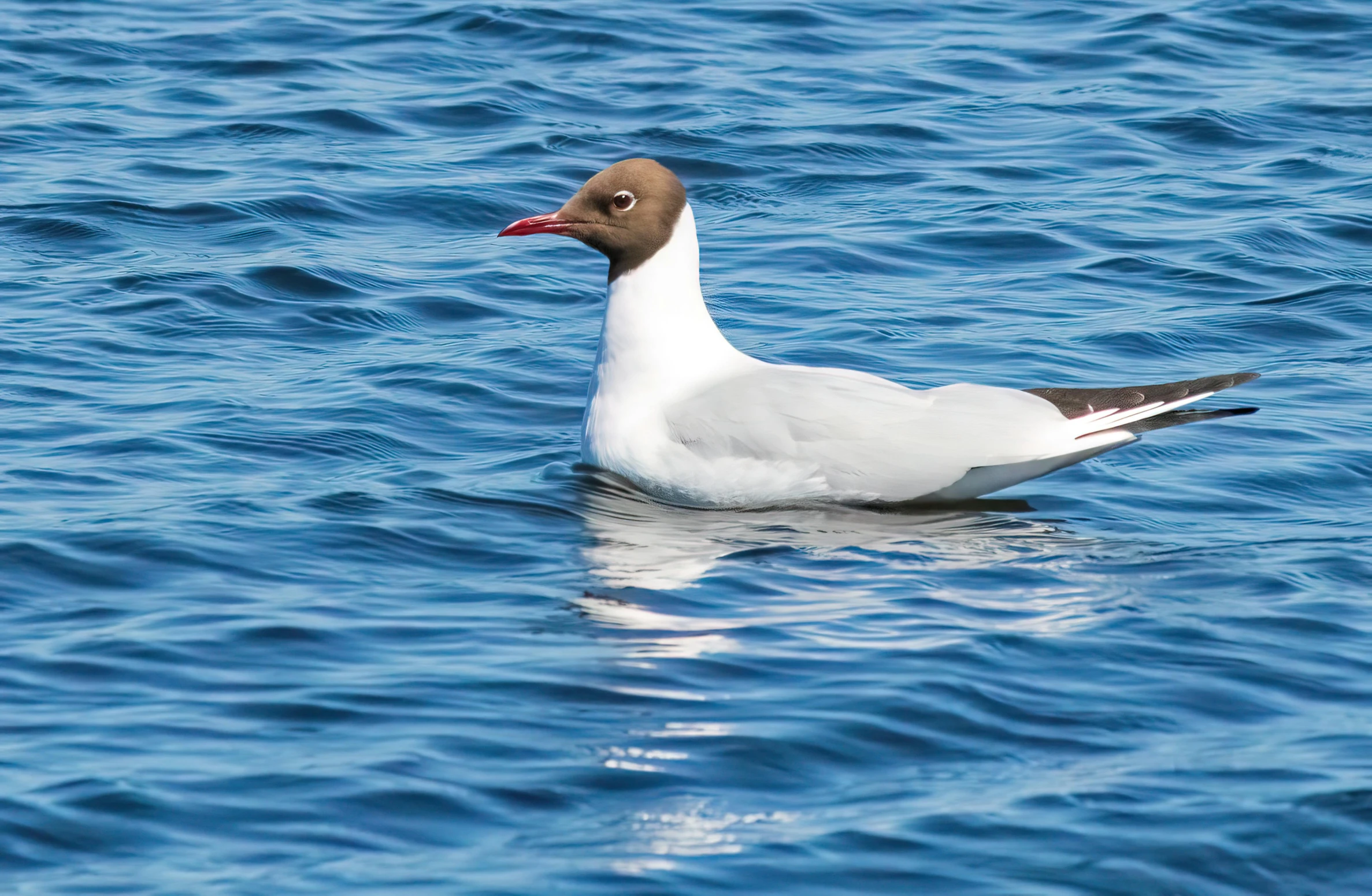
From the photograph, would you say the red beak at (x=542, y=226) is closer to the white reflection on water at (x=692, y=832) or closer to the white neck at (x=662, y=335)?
the white neck at (x=662, y=335)

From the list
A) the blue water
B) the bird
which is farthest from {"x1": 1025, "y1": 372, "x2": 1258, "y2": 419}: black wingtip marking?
the blue water

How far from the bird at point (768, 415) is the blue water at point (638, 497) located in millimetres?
195

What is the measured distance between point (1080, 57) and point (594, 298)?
22.9ft

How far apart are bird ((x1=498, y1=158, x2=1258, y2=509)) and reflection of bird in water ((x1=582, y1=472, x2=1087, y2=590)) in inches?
3.4

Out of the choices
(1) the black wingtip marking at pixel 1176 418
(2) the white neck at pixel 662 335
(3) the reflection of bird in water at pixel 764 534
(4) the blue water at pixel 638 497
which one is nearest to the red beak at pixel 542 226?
(2) the white neck at pixel 662 335

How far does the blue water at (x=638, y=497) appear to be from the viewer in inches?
201

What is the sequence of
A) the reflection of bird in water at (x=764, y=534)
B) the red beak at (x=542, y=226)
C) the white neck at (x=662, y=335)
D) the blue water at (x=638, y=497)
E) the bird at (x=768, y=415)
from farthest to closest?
1. the red beak at (x=542, y=226)
2. the white neck at (x=662, y=335)
3. the bird at (x=768, y=415)
4. the reflection of bird in water at (x=764, y=534)
5. the blue water at (x=638, y=497)

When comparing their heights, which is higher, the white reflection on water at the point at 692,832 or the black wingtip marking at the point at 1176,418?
A: the black wingtip marking at the point at 1176,418

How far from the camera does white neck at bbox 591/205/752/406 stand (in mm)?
8312

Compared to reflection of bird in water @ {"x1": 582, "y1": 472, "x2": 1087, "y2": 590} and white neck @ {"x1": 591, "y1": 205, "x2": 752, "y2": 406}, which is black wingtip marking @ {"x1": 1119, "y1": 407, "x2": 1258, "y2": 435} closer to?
reflection of bird in water @ {"x1": 582, "y1": 472, "x2": 1087, "y2": 590}

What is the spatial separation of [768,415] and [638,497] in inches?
26.0

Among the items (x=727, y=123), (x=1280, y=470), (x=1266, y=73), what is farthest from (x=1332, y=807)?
(x=1266, y=73)

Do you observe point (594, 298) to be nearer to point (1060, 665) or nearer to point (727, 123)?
point (727, 123)

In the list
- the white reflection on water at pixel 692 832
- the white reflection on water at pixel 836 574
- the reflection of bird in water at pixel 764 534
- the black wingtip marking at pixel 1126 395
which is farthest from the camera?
the black wingtip marking at pixel 1126 395
